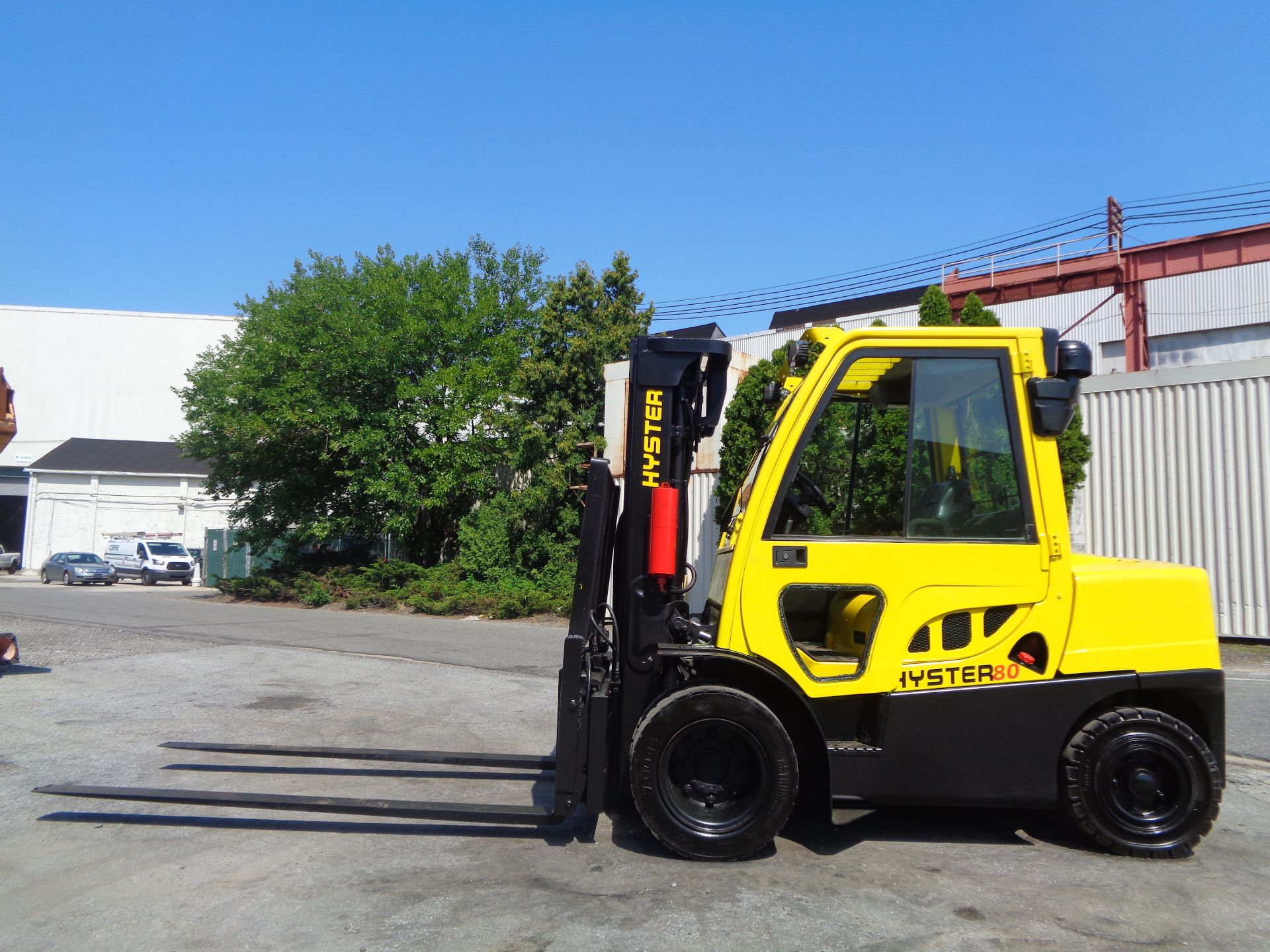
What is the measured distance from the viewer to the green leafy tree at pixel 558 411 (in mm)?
24797

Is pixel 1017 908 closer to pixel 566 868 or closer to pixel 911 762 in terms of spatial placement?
pixel 911 762

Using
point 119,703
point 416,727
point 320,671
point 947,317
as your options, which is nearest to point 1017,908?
point 416,727

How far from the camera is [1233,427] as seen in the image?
47.5ft

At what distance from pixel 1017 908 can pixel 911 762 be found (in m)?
0.79

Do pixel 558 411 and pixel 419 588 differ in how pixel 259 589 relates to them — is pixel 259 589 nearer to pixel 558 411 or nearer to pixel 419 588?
pixel 419 588

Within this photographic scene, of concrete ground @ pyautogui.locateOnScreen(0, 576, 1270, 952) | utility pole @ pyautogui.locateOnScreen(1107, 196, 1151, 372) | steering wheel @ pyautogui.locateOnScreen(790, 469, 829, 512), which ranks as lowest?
concrete ground @ pyautogui.locateOnScreen(0, 576, 1270, 952)

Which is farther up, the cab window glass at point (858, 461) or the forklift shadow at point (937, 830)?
the cab window glass at point (858, 461)

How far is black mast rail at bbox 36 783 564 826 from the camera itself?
4.95 meters

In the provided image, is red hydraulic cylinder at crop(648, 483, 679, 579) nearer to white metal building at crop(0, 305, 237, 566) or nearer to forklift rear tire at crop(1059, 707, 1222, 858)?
forklift rear tire at crop(1059, 707, 1222, 858)

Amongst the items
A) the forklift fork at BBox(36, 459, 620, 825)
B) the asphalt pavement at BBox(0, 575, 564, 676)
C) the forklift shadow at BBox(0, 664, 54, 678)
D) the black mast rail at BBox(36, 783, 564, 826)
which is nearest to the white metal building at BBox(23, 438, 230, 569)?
the asphalt pavement at BBox(0, 575, 564, 676)

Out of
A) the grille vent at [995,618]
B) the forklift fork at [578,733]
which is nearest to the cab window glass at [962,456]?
the grille vent at [995,618]

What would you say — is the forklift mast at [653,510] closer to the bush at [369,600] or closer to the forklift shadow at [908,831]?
the forklift shadow at [908,831]

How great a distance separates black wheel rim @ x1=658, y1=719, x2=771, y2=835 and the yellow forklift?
1 cm

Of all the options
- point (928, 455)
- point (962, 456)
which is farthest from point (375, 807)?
point (962, 456)
